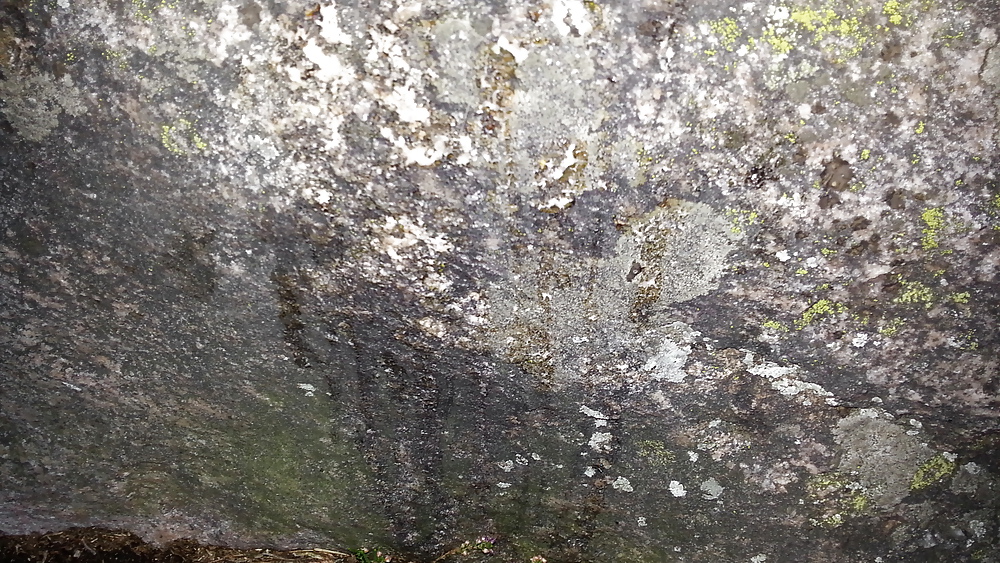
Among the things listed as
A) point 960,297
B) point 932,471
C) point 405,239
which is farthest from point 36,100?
point 932,471

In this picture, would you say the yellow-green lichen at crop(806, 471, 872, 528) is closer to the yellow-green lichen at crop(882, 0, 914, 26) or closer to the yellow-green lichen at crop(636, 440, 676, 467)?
the yellow-green lichen at crop(636, 440, 676, 467)

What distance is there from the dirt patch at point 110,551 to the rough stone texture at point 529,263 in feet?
1.28

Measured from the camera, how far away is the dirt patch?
7.60 feet

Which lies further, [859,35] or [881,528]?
[881,528]

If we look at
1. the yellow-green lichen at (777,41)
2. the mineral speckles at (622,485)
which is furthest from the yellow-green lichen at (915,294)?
the mineral speckles at (622,485)

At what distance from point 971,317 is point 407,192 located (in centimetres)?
133

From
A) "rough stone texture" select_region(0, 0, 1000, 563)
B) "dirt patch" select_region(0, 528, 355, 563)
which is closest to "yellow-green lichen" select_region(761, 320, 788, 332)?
"rough stone texture" select_region(0, 0, 1000, 563)

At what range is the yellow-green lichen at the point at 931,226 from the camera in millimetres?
1291

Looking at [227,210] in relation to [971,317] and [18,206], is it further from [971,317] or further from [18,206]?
[971,317]

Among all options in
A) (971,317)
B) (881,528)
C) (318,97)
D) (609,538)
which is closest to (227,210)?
(318,97)

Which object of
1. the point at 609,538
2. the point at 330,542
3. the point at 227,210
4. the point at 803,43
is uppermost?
the point at 803,43

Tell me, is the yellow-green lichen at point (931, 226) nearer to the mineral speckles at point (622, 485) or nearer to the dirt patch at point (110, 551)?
the mineral speckles at point (622, 485)

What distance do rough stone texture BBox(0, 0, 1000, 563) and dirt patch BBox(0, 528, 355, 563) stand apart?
0.39 m

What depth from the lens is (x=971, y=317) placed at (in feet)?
4.65
